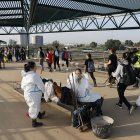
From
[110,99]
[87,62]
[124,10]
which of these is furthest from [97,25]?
[110,99]

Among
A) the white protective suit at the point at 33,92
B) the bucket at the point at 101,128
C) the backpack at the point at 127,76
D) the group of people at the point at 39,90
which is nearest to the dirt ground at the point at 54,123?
the bucket at the point at 101,128

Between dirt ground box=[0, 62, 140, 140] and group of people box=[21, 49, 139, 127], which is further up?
group of people box=[21, 49, 139, 127]

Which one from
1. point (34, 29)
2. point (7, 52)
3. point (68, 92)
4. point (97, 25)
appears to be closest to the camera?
point (68, 92)

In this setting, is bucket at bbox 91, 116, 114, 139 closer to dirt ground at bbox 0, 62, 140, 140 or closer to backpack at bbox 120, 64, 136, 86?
dirt ground at bbox 0, 62, 140, 140

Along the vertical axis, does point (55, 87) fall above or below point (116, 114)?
above

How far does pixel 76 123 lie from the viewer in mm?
7504

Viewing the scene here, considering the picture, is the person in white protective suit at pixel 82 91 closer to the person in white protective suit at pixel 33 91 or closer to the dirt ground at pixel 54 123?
the dirt ground at pixel 54 123

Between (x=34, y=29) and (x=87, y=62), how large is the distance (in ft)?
77.7

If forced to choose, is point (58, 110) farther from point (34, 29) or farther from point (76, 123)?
point (34, 29)

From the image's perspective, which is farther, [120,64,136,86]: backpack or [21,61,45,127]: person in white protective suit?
[120,64,136,86]: backpack

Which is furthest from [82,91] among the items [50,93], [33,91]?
[33,91]

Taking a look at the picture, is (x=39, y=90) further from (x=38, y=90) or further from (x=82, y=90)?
(x=82, y=90)

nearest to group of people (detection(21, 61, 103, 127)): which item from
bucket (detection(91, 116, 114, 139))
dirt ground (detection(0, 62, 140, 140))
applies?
dirt ground (detection(0, 62, 140, 140))

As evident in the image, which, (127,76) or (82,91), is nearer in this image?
(82,91)
